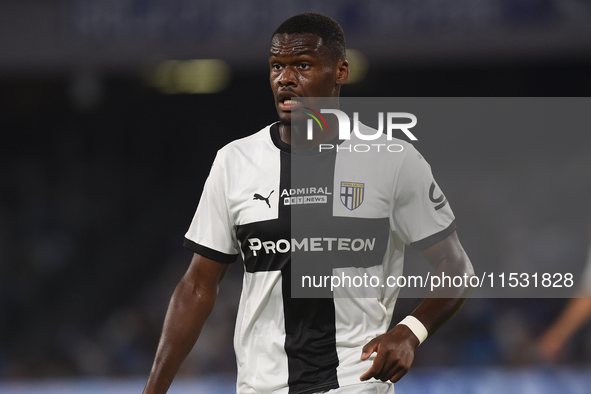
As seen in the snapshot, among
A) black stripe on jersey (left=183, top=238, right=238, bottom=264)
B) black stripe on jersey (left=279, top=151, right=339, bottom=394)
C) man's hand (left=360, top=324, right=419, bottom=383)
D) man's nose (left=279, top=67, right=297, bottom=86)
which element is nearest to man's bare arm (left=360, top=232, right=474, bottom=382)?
man's hand (left=360, top=324, right=419, bottom=383)

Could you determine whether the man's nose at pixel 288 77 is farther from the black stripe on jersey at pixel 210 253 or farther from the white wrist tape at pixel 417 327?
the white wrist tape at pixel 417 327

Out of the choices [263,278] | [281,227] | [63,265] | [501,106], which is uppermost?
[501,106]

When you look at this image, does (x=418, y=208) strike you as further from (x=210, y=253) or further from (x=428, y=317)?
(x=210, y=253)

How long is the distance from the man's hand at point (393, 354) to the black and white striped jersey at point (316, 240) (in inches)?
5.1

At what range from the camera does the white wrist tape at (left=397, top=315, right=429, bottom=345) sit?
7.42 feet

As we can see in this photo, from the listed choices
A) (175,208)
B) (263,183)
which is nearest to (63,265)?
(175,208)

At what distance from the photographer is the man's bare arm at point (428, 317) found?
7.22 ft

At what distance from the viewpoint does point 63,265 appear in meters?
9.66

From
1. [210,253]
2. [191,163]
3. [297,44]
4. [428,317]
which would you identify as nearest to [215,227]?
[210,253]

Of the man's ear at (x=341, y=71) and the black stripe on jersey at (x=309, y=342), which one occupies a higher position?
the man's ear at (x=341, y=71)

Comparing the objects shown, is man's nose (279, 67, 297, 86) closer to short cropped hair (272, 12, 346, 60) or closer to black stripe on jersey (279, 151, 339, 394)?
short cropped hair (272, 12, 346, 60)

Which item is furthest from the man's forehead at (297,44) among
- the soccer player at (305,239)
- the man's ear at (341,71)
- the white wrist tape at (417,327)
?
the white wrist tape at (417,327)

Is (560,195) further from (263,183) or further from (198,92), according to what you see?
(263,183)

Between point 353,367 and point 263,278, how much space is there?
41 centimetres
